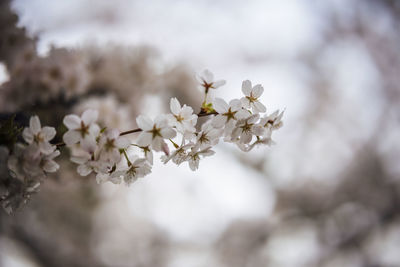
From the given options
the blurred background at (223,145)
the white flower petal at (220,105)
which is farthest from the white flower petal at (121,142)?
the blurred background at (223,145)

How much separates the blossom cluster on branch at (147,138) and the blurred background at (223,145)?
0.47 metres

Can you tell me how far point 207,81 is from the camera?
0.38m

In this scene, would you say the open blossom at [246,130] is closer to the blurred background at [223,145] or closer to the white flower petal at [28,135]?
the white flower petal at [28,135]

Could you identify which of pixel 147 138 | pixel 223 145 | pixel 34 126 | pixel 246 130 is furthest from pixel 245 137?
pixel 223 145

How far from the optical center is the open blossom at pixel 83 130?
10.7 inches

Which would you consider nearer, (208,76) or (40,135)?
(40,135)

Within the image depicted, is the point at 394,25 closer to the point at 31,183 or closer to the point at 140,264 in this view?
the point at 31,183

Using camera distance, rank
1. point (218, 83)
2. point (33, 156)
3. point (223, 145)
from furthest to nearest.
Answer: point (223, 145) → point (218, 83) → point (33, 156)

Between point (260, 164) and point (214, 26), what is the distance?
37.4 inches

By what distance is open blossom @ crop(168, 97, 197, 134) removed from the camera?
0.32 metres

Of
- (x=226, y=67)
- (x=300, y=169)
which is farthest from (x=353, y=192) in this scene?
(x=226, y=67)

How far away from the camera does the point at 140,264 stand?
232cm

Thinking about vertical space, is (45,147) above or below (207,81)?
below

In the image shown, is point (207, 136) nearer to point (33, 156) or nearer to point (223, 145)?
point (33, 156)
